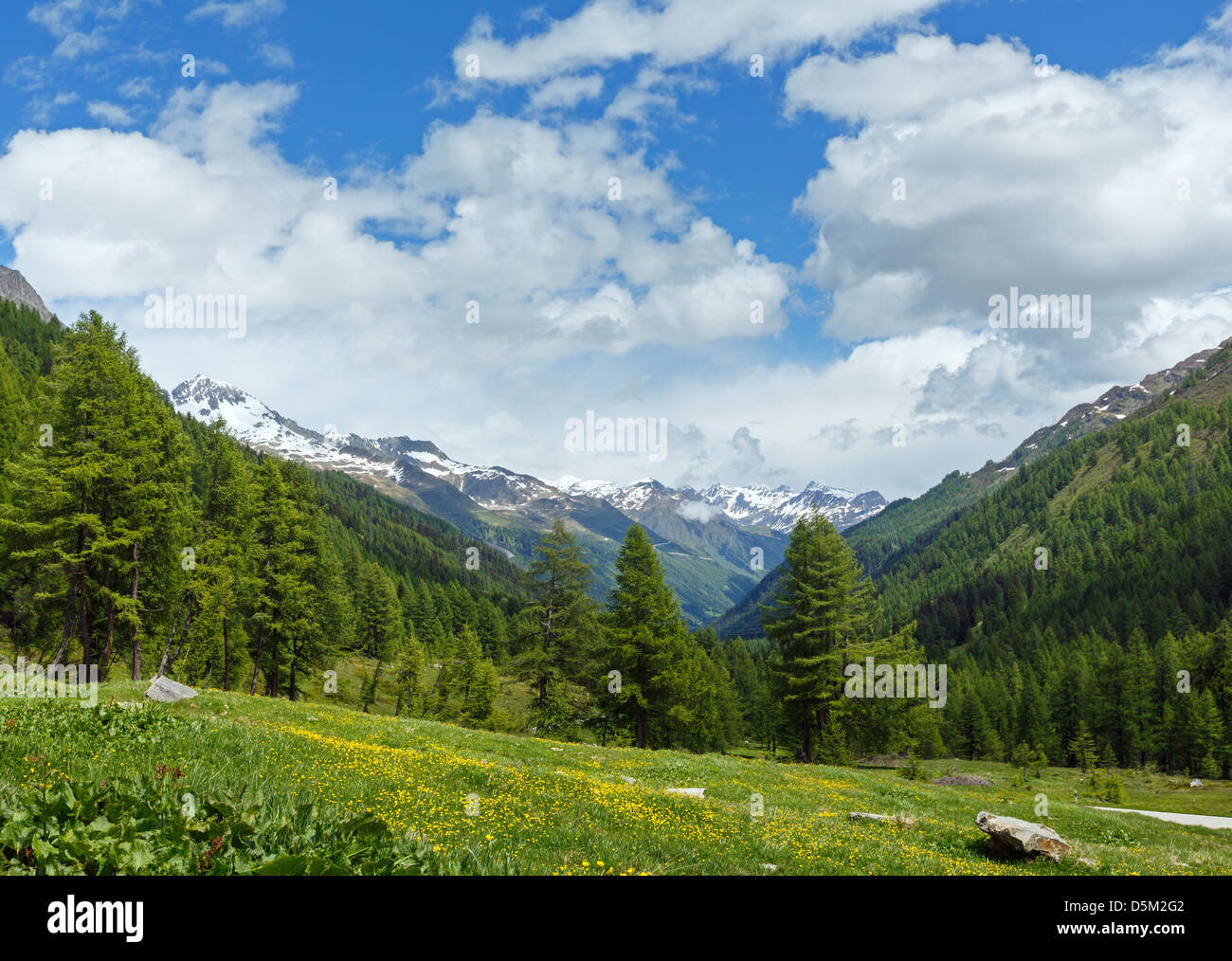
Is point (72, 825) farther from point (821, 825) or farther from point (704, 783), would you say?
point (704, 783)

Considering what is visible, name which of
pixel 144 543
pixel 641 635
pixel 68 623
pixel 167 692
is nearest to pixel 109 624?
pixel 68 623

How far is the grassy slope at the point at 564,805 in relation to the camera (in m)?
8.70

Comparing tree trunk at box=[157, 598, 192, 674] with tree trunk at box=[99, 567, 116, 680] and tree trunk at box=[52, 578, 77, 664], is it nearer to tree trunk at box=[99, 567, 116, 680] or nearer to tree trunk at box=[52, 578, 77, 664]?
tree trunk at box=[99, 567, 116, 680]

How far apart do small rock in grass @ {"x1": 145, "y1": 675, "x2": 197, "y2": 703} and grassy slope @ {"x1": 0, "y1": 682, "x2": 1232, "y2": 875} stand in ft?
1.56

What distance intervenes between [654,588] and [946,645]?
181543mm

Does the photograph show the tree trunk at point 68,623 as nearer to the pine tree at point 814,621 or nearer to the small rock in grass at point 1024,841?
the pine tree at point 814,621

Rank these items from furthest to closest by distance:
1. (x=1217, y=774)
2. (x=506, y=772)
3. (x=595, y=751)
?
(x=1217, y=774)
(x=595, y=751)
(x=506, y=772)

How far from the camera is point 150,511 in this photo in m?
30.8

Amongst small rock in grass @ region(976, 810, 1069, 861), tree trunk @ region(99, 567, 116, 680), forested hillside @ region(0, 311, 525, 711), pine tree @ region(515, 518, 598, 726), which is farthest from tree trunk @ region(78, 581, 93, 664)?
small rock in grass @ region(976, 810, 1069, 861)

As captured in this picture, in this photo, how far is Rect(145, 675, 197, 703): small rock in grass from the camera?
19281 millimetres

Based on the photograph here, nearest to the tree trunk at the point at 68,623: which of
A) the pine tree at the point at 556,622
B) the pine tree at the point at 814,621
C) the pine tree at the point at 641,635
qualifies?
the pine tree at the point at 556,622

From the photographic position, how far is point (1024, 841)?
497 inches

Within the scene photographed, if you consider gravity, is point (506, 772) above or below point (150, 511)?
below
